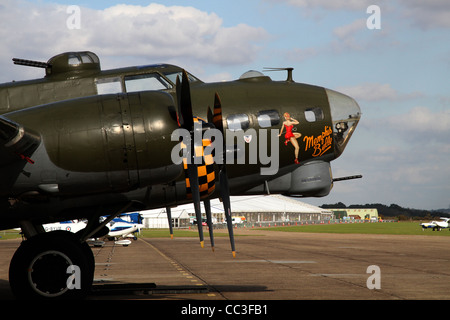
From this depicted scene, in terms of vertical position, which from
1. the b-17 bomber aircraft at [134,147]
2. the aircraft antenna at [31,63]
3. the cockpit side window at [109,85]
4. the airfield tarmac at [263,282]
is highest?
the aircraft antenna at [31,63]

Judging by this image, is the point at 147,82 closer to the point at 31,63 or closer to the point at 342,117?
the point at 31,63

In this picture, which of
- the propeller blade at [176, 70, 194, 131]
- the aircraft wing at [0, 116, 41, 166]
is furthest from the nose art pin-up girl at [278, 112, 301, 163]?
the aircraft wing at [0, 116, 41, 166]

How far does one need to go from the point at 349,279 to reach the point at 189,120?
1069 cm

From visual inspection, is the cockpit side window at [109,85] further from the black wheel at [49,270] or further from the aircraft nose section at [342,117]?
the aircraft nose section at [342,117]

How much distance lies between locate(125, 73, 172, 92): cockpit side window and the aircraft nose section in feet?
14.8

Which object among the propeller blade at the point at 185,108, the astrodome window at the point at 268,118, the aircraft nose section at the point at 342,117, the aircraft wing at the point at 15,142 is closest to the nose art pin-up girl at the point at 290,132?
the astrodome window at the point at 268,118

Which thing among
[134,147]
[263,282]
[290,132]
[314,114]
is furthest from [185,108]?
[263,282]

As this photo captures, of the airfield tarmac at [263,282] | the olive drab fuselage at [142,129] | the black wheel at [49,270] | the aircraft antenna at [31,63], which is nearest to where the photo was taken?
the olive drab fuselage at [142,129]

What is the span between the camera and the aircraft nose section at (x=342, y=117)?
15.6 m

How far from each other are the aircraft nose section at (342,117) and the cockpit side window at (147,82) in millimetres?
4500

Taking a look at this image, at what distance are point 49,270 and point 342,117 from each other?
8543 mm
